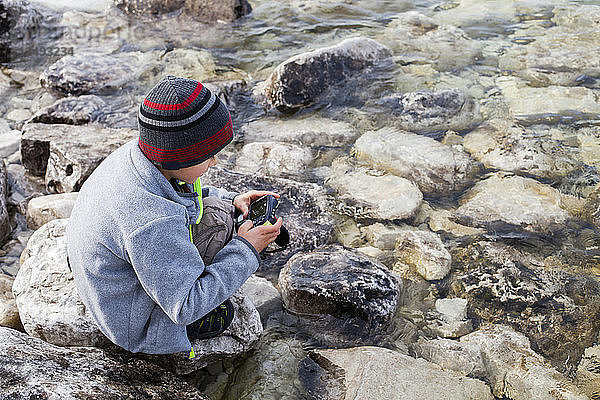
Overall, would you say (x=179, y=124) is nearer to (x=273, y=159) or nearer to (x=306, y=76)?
(x=273, y=159)

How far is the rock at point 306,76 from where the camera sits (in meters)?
5.33

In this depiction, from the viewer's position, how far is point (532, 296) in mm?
3162

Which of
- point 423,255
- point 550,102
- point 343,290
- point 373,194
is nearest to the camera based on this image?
point 343,290

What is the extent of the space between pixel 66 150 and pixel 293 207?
1.91 m

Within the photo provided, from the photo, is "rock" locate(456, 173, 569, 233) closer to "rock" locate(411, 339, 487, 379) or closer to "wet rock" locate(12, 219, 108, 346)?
"rock" locate(411, 339, 487, 379)

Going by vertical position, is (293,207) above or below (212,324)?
below

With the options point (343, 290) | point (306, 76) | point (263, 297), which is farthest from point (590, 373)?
point (306, 76)

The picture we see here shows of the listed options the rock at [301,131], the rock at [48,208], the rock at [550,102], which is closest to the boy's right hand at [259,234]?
the rock at [48,208]

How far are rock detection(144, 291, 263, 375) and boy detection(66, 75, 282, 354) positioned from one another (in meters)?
0.31

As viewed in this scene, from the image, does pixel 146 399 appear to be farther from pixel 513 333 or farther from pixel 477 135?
pixel 477 135

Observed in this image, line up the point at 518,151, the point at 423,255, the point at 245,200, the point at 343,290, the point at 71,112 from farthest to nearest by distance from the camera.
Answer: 1. the point at 71,112
2. the point at 518,151
3. the point at 423,255
4. the point at 343,290
5. the point at 245,200

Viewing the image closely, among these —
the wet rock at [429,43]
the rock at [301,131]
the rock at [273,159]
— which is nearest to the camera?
the rock at [273,159]

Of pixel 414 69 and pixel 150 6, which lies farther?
pixel 150 6

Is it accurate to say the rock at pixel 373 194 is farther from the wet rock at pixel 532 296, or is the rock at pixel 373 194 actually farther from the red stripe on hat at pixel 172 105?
the red stripe on hat at pixel 172 105
